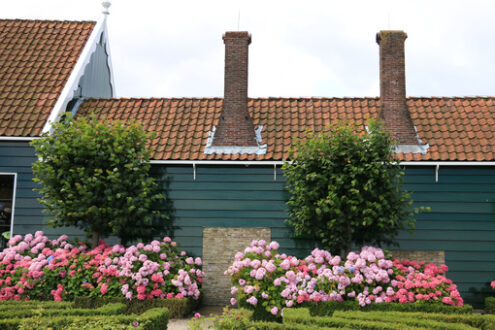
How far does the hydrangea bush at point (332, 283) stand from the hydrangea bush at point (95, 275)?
1630 millimetres

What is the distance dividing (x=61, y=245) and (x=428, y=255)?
30.9 feet

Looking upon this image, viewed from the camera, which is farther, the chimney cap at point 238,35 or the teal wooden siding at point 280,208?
the chimney cap at point 238,35

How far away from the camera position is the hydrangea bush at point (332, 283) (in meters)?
9.11

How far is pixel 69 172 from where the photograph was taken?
1063 centimetres

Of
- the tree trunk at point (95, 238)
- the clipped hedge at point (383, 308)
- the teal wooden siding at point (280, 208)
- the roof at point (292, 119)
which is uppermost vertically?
the roof at point (292, 119)

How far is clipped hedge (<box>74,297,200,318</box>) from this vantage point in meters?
9.63

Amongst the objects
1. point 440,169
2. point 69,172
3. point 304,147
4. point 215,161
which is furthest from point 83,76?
point 440,169

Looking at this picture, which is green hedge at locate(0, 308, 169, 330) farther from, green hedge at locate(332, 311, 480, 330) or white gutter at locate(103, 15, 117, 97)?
white gutter at locate(103, 15, 117, 97)

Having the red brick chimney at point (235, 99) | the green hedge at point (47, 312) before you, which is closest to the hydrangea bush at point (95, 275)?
the green hedge at point (47, 312)

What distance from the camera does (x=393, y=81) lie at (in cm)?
1257

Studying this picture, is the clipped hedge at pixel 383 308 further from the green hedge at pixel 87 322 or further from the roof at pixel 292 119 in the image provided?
the roof at pixel 292 119

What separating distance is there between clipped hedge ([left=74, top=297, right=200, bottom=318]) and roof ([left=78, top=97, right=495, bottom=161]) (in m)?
3.86

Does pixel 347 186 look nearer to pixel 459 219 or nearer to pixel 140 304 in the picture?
pixel 459 219

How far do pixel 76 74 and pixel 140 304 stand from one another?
729 cm
